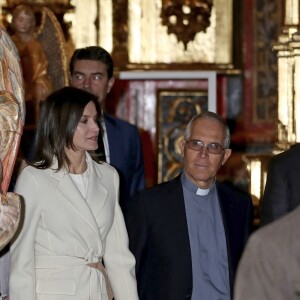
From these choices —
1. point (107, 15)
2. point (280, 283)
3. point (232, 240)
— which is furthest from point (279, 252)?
point (107, 15)

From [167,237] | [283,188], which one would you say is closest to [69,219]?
[167,237]

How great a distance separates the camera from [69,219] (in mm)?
4246

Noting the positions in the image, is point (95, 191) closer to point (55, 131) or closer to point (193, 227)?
point (55, 131)

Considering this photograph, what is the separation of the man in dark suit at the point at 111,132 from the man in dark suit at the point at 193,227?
0.89 metres

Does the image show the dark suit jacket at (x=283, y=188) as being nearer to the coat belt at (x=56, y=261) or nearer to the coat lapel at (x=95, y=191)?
the coat lapel at (x=95, y=191)

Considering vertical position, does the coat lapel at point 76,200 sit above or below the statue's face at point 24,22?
below

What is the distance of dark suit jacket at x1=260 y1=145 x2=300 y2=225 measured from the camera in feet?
14.7

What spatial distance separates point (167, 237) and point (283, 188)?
21.8 inches

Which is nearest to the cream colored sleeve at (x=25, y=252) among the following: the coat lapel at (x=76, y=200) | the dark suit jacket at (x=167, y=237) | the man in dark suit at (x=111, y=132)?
the coat lapel at (x=76, y=200)

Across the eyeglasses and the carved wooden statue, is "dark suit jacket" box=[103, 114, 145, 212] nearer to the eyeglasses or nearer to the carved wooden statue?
the eyeglasses

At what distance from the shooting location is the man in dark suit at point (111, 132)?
566 cm

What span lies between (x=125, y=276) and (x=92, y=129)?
25.7 inches

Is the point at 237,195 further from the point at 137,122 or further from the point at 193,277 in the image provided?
the point at 137,122

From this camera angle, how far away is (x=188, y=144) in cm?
475
